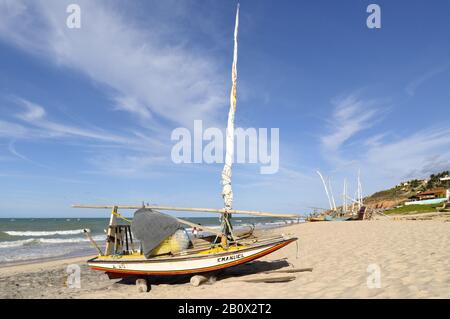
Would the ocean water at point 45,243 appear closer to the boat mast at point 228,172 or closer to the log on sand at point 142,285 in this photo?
the boat mast at point 228,172

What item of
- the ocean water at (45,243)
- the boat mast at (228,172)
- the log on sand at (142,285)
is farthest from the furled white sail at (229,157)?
the log on sand at (142,285)

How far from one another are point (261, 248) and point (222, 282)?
6.75ft

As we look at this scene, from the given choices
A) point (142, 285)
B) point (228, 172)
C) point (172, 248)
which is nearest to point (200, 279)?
point (172, 248)

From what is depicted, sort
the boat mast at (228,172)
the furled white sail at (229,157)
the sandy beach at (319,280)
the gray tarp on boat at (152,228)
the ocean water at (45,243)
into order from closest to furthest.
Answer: the sandy beach at (319,280) < the gray tarp on boat at (152,228) < the boat mast at (228,172) < the furled white sail at (229,157) < the ocean water at (45,243)

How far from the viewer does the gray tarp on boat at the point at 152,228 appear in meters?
12.1

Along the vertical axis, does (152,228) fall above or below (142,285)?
above

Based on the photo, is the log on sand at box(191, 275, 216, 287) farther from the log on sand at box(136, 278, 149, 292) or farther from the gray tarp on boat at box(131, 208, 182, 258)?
the gray tarp on boat at box(131, 208, 182, 258)

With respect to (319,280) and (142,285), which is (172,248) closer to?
(142,285)

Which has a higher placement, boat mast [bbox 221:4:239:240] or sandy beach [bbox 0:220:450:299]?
boat mast [bbox 221:4:239:240]

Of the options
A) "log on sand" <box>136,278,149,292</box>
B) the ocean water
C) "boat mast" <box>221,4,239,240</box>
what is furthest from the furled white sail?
"log on sand" <box>136,278,149,292</box>

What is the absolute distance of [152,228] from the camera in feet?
40.1

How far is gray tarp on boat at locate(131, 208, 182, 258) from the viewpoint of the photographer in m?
12.1
